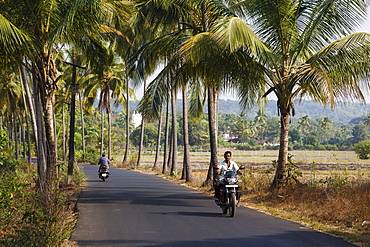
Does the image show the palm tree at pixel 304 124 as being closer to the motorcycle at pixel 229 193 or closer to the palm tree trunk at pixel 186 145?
the palm tree trunk at pixel 186 145

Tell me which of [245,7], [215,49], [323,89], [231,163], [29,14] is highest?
[245,7]

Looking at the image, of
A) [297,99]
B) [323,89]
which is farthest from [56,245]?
[297,99]

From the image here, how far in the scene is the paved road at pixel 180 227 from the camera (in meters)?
8.41

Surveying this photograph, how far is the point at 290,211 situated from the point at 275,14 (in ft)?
20.6

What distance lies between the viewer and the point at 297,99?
51.3 ft

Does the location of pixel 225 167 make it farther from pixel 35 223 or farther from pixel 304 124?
pixel 304 124

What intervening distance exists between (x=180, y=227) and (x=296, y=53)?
8.43 metres

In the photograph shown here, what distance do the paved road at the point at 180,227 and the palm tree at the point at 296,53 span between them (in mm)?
4047

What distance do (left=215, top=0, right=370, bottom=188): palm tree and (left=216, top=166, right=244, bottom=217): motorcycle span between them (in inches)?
142

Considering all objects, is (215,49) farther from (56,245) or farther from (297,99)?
(56,245)

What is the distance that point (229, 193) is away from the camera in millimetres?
11453

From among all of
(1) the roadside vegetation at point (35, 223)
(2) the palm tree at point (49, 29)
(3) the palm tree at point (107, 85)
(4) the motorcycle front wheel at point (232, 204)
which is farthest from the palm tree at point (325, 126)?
(1) the roadside vegetation at point (35, 223)

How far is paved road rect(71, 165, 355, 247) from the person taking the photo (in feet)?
27.6

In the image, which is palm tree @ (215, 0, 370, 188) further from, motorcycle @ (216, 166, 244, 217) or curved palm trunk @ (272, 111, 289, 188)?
motorcycle @ (216, 166, 244, 217)
